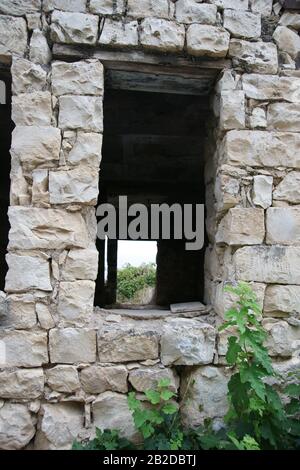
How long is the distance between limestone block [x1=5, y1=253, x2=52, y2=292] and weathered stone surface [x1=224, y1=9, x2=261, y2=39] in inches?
78.9

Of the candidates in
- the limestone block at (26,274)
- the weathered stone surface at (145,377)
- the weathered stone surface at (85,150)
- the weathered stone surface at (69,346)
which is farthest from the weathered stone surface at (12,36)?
the weathered stone surface at (145,377)

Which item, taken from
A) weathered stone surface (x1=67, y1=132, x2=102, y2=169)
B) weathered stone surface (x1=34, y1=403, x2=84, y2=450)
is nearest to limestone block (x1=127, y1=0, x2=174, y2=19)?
weathered stone surface (x1=67, y1=132, x2=102, y2=169)

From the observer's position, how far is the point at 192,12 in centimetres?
250

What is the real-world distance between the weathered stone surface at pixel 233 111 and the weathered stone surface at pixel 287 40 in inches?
18.8

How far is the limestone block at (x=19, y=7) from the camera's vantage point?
95.2 inches

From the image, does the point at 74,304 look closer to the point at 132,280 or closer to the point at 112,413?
the point at 112,413

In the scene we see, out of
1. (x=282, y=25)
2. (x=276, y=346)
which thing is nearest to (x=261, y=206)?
(x=276, y=346)

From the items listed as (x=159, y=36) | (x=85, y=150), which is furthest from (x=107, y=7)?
(x=85, y=150)

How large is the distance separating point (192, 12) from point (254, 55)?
51 centimetres

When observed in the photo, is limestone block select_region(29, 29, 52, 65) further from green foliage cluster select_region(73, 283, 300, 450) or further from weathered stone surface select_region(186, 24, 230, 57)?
green foliage cluster select_region(73, 283, 300, 450)

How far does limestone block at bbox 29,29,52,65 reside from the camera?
2424mm

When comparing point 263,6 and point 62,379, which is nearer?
point 62,379

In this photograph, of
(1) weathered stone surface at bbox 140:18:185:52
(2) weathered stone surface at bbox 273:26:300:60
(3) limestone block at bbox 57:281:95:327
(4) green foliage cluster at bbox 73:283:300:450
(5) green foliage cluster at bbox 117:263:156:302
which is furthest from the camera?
(5) green foliage cluster at bbox 117:263:156:302

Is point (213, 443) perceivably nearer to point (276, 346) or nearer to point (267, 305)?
point (276, 346)
